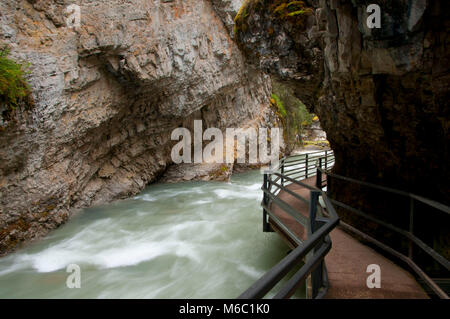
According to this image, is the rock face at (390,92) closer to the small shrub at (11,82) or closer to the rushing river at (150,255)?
the rushing river at (150,255)

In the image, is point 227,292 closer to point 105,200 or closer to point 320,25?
point 320,25

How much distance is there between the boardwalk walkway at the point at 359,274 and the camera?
281 centimetres

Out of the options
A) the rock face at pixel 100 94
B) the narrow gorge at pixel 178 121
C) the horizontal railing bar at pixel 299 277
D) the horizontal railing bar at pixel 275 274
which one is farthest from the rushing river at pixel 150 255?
the horizontal railing bar at pixel 275 274

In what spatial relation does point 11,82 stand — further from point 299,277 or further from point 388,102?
point 388,102

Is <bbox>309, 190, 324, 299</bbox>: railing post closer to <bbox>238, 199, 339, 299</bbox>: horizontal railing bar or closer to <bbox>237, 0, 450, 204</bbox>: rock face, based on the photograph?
<bbox>238, 199, 339, 299</bbox>: horizontal railing bar

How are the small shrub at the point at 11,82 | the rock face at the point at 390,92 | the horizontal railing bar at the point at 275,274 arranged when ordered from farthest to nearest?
the small shrub at the point at 11,82, the rock face at the point at 390,92, the horizontal railing bar at the point at 275,274

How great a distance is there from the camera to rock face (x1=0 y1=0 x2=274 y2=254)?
22.9 ft

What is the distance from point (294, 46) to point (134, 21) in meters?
6.16

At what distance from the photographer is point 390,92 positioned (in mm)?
3779

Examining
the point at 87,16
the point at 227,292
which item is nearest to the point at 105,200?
the point at 87,16

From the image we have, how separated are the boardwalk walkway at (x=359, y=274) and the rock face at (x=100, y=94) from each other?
22.8 ft

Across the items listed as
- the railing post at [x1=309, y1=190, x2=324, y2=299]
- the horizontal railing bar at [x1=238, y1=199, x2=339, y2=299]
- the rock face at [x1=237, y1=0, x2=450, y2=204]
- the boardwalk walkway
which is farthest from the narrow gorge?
the horizontal railing bar at [x1=238, y1=199, x2=339, y2=299]

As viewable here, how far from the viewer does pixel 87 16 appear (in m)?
8.53
